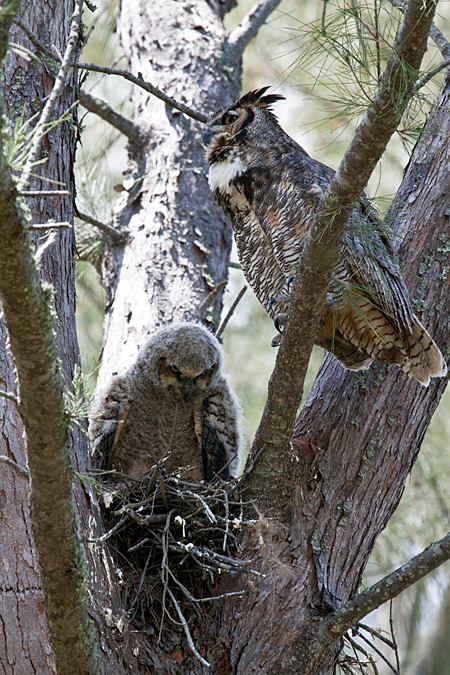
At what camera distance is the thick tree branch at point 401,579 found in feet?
7.52

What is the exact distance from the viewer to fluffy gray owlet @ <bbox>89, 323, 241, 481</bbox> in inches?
137

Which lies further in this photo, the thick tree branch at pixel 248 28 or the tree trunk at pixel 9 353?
the thick tree branch at pixel 248 28

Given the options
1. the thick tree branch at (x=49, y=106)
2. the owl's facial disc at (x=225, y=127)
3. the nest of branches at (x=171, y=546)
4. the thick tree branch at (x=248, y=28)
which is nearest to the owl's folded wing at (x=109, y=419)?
the nest of branches at (x=171, y=546)

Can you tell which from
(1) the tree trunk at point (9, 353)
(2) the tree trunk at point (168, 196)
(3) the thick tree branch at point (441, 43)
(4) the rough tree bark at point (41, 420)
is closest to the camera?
(4) the rough tree bark at point (41, 420)

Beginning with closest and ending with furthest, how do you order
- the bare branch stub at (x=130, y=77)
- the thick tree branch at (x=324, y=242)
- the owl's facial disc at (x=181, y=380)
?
1. the thick tree branch at (x=324, y=242)
2. the bare branch stub at (x=130, y=77)
3. the owl's facial disc at (x=181, y=380)

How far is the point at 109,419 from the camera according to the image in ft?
11.5

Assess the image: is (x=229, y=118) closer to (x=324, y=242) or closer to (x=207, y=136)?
(x=207, y=136)

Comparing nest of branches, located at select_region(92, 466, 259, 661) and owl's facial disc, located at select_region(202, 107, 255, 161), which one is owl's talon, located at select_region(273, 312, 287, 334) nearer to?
nest of branches, located at select_region(92, 466, 259, 661)

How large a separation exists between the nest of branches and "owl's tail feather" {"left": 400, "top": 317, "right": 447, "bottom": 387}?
861mm

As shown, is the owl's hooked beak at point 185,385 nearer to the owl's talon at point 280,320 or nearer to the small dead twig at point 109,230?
the owl's talon at point 280,320

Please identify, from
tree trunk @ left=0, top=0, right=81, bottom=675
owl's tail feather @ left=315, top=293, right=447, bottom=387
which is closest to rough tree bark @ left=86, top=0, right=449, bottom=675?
owl's tail feather @ left=315, top=293, right=447, bottom=387

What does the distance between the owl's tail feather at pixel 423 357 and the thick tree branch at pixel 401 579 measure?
746mm

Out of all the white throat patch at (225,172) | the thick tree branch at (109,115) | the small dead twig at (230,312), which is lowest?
the small dead twig at (230,312)

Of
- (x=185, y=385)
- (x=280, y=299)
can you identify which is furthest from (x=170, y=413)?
(x=280, y=299)
